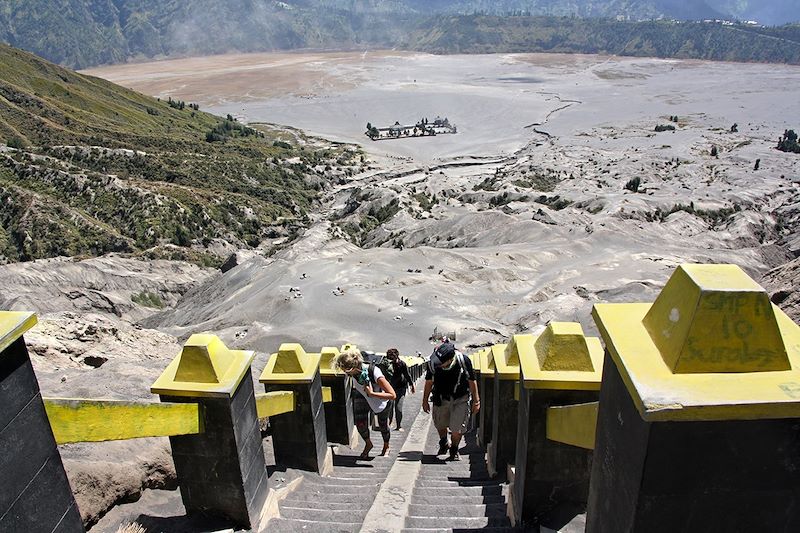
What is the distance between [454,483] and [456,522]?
1282 mm

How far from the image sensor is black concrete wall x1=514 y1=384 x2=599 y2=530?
3636 millimetres

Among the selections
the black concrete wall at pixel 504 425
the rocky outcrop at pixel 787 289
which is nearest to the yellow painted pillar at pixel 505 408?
the black concrete wall at pixel 504 425

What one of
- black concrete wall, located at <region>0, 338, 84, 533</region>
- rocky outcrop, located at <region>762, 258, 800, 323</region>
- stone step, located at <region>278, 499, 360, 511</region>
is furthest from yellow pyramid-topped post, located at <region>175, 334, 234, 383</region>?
rocky outcrop, located at <region>762, 258, 800, 323</region>

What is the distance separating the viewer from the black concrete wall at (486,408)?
6754 millimetres

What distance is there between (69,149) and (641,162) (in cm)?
4637

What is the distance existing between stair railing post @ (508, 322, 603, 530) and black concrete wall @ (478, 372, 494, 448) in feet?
9.12

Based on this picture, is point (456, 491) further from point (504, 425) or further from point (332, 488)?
point (332, 488)

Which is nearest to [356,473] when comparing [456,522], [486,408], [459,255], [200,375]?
[486,408]

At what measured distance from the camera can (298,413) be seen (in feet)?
17.6

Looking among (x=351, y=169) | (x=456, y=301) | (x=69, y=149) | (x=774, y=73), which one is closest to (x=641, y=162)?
(x=351, y=169)

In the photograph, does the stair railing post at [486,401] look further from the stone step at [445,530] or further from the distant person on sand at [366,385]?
the stone step at [445,530]

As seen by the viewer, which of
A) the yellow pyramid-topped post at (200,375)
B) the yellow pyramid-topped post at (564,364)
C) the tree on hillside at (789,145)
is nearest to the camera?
the yellow pyramid-topped post at (564,364)

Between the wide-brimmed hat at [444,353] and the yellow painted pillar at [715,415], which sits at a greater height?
the yellow painted pillar at [715,415]

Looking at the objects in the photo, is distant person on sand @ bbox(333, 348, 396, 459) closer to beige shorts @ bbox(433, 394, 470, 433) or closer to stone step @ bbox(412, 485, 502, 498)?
beige shorts @ bbox(433, 394, 470, 433)
